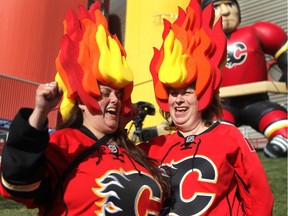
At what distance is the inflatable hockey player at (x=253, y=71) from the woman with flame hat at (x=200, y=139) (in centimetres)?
397

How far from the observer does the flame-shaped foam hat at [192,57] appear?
218cm

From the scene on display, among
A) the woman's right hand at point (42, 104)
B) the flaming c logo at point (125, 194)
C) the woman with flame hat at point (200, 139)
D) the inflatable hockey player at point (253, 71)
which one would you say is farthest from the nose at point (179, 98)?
the inflatable hockey player at point (253, 71)

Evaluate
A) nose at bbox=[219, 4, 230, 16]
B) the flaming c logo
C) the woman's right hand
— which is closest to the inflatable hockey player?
nose at bbox=[219, 4, 230, 16]

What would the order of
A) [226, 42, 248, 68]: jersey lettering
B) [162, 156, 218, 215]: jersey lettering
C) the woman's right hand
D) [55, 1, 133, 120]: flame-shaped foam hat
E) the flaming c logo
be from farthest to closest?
1. [226, 42, 248, 68]: jersey lettering
2. [162, 156, 218, 215]: jersey lettering
3. [55, 1, 133, 120]: flame-shaped foam hat
4. the flaming c logo
5. the woman's right hand

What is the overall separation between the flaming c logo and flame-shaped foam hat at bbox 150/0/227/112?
599 millimetres

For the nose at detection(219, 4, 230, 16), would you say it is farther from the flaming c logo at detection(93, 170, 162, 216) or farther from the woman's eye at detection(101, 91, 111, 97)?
the flaming c logo at detection(93, 170, 162, 216)

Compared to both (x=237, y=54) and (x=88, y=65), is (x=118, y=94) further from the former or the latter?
(x=237, y=54)

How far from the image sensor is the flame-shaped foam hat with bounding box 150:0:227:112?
218 cm

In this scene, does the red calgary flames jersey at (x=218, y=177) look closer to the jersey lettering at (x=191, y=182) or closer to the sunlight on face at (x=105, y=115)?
the jersey lettering at (x=191, y=182)

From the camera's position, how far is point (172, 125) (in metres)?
2.42

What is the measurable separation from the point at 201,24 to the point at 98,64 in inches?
31.3

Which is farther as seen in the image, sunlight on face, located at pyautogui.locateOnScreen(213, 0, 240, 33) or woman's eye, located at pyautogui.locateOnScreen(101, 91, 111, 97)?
sunlight on face, located at pyautogui.locateOnScreen(213, 0, 240, 33)

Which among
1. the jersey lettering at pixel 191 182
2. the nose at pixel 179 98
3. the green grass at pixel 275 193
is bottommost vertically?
the green grass at pixel 275 193

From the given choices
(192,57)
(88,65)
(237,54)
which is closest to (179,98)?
(192,57)
